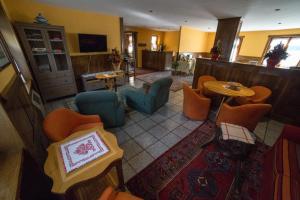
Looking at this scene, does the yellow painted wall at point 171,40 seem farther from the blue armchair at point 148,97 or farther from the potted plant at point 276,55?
the blue armchair at point 148,97

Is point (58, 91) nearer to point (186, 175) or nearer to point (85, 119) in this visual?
point (85, 119)

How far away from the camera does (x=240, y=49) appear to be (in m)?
7.53

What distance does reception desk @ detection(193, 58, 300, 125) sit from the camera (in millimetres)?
2660

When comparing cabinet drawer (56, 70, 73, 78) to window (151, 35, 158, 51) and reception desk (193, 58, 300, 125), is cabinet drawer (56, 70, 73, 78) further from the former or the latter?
window (151, 35, 158, 51)

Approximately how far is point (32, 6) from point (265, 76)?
5.80 meters

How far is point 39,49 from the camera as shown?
125 inches

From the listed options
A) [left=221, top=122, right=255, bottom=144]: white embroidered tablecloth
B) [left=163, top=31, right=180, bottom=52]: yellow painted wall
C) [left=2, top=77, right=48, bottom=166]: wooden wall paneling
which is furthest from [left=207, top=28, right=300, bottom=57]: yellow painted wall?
[left=2, top=77, right=48, bottom=166]: wooden wall paneling

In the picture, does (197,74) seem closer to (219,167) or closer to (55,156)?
(219,167)

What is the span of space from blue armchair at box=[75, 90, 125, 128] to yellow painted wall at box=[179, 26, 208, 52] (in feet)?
21.3

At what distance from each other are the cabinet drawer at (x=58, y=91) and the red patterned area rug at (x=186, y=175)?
132 inches

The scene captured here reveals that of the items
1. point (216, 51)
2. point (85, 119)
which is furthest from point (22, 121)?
point (216, 51)

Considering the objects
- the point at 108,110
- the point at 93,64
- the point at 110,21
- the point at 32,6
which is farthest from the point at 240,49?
the point at 32,6

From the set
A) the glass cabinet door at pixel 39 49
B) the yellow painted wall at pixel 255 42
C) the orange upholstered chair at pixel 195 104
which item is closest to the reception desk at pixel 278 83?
the orange upholstered chair at pixel 195 104

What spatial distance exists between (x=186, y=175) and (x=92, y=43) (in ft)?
14.4
